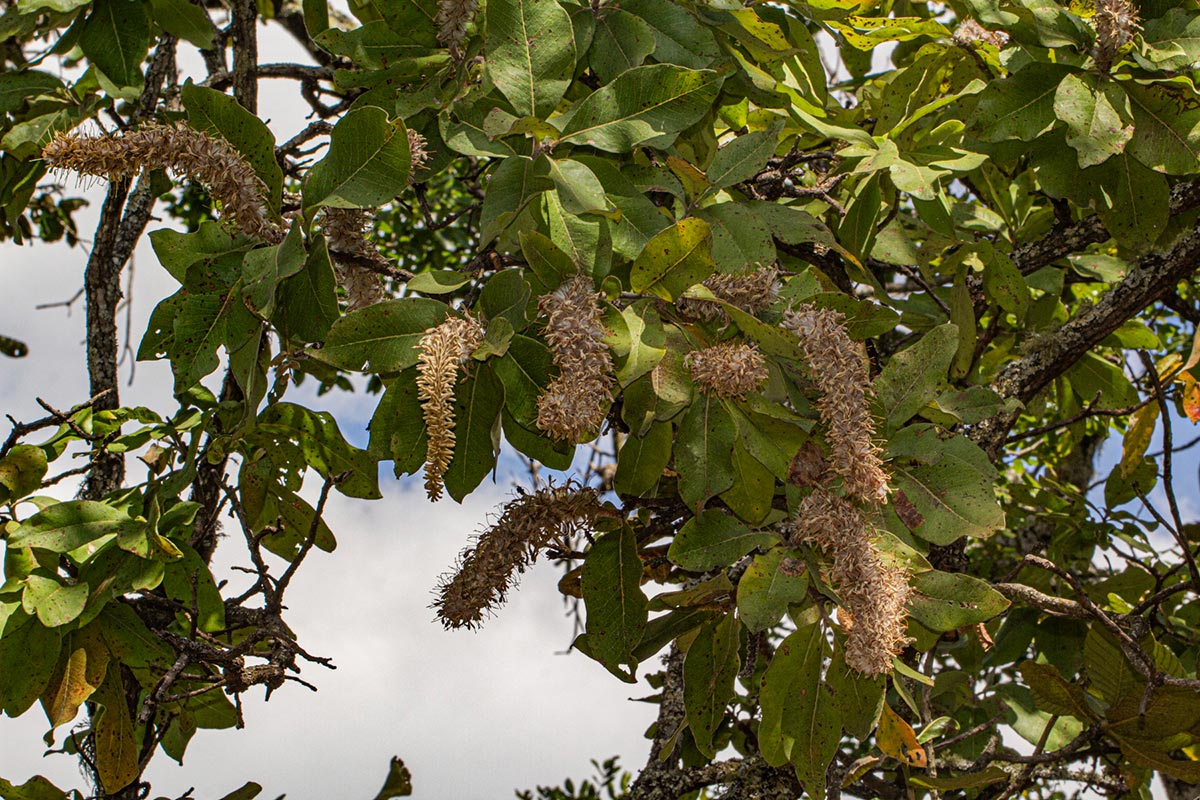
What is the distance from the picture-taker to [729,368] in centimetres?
126

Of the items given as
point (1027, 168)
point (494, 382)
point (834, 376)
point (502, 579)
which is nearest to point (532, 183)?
point (494, 382)

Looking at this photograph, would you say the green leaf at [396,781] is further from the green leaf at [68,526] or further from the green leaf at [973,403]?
the green leaf at [973,403]

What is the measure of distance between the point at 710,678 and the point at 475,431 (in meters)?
0.56

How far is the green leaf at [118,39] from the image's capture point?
83.8 inches

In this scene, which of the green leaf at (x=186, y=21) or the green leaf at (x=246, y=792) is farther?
the green leaf at (x=186, y=21)

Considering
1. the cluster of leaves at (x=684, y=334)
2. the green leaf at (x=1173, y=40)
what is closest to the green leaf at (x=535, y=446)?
the cluster of leaves at (x=684, y=334)

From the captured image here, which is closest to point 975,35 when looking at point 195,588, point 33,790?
point 195,588

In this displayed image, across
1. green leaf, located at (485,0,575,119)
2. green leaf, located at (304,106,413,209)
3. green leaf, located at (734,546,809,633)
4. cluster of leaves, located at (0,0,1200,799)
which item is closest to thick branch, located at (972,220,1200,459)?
cluster of leaves, located at (0,0,1200,799)

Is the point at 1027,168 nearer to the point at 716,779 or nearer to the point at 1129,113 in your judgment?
the point at 1129,113

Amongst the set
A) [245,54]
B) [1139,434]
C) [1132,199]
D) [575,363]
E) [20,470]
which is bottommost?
[575,363]

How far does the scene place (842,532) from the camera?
4.43 ft

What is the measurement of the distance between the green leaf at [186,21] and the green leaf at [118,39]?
0.31ft

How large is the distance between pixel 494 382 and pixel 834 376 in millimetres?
430

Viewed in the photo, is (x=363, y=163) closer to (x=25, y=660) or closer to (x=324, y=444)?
(x=324, y=444)
